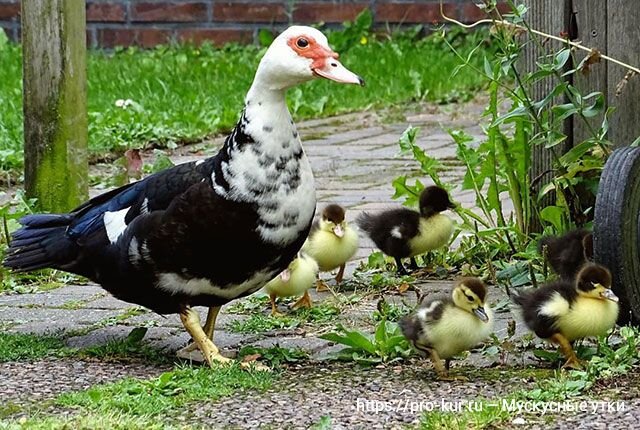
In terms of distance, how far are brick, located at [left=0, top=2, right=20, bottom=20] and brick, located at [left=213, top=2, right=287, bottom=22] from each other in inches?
72.8

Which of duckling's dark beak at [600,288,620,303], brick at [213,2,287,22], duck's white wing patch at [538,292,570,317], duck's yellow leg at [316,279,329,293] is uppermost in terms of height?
duckling's dark beak at [600,288,620,303]

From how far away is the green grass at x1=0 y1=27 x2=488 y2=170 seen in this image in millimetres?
8766

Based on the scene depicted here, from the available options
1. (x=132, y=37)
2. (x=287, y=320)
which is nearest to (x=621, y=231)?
(x=287, y=320)

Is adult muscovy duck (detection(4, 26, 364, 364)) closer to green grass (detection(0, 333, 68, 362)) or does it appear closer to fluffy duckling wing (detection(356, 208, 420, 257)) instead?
green grass (detection(0, 333, 68, 362))

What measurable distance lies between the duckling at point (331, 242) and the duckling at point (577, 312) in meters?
1.36

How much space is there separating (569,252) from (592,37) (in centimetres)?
101

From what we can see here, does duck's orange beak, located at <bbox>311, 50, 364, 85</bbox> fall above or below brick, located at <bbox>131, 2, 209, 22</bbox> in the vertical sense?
above

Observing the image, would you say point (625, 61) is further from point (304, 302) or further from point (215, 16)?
point (215, 16)

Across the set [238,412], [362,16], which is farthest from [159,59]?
[238,412]

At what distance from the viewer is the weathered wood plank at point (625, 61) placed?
17.3ft

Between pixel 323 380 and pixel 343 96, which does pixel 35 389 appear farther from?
pixel 343 96

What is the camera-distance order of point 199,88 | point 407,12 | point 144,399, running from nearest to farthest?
point 144,399, point 199,88, point 407,12

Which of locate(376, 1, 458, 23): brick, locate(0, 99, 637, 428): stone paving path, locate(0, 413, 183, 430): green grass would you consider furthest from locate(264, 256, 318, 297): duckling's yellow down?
locate(376, 1, 458, 23): brick

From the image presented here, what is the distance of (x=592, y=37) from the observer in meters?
5.43
